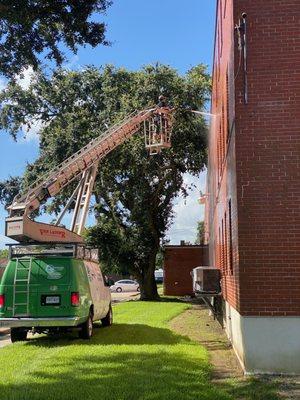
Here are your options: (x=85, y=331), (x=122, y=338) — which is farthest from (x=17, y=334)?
(x=122, y=338)

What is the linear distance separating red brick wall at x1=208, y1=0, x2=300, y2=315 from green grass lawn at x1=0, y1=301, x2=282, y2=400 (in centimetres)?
171

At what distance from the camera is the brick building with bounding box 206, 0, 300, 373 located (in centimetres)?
916

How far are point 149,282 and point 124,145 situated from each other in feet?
31.0

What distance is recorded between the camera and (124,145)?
101 feet

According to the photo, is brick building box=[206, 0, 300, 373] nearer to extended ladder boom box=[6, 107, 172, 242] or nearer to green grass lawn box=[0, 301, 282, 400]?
green grass lawn box=[0, 301, 282, 400]

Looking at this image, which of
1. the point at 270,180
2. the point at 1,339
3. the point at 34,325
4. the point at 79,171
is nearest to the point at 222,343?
the point at 34,325

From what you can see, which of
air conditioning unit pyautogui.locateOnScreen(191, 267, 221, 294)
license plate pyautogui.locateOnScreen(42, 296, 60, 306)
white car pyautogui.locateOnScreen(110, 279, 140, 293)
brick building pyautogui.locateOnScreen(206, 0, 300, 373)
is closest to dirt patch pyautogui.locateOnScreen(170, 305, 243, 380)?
brick building pyautogui.locateOnScreen(206, 0, 300, 373)

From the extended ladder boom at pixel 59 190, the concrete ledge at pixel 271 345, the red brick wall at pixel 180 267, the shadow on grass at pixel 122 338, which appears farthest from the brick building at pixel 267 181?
the red brick wall at pixel 180 267

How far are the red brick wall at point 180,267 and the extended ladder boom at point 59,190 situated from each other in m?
19.0

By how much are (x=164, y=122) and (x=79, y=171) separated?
365 inches

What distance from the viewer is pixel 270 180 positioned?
31.6 feet

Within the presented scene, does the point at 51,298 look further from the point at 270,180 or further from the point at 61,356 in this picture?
the point at 270,180

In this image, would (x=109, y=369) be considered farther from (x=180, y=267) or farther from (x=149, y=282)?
(x=180, y=267)

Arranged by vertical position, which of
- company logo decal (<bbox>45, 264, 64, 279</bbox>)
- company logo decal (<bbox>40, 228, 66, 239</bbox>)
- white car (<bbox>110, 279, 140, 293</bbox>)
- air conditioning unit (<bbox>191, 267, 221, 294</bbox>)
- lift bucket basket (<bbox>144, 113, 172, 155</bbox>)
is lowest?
white car (<bbox>110, 279, 140, 293</bbox>)
